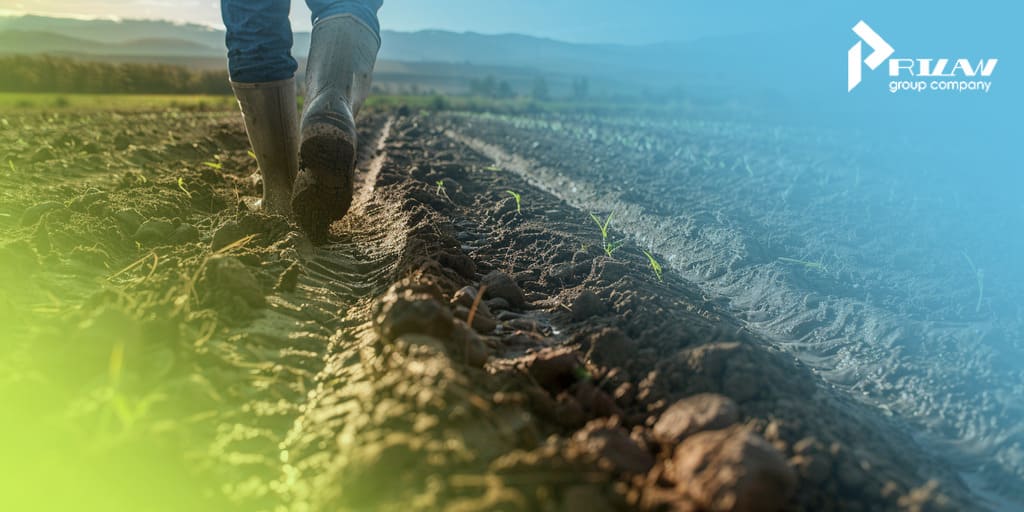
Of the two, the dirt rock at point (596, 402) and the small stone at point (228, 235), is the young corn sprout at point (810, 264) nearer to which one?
the dirt rock at point (596, 402)

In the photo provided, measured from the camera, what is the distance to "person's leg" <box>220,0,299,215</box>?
9.07ft

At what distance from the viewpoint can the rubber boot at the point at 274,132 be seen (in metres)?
2.99

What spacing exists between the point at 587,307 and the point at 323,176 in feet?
4.14

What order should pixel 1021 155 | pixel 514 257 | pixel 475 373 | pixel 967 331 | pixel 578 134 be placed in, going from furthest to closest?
pixel 578 134
pixel 1021 155
pixel 514 257
pixel 967 331
pixel 475 373

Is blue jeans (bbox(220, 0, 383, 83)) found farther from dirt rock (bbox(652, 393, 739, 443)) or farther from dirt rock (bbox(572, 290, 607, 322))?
dirt rock (bbox(652, 393, 739, 443))

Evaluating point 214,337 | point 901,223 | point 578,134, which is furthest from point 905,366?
point 578,134

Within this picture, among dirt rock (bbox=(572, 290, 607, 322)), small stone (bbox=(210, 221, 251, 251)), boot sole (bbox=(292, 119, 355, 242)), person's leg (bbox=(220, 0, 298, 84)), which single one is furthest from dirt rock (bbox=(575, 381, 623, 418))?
person's leg (bbox=(220, 0, 298, 84))

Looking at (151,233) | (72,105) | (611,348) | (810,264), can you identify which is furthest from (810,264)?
(72,105)

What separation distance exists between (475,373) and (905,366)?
1907 mm

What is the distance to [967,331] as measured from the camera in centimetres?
284

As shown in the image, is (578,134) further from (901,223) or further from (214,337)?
(214,337)

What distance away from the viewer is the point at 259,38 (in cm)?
282

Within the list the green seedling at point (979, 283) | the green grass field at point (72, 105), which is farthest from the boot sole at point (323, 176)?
the green grass field at point (72, 105)

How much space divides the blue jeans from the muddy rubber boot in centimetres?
11
